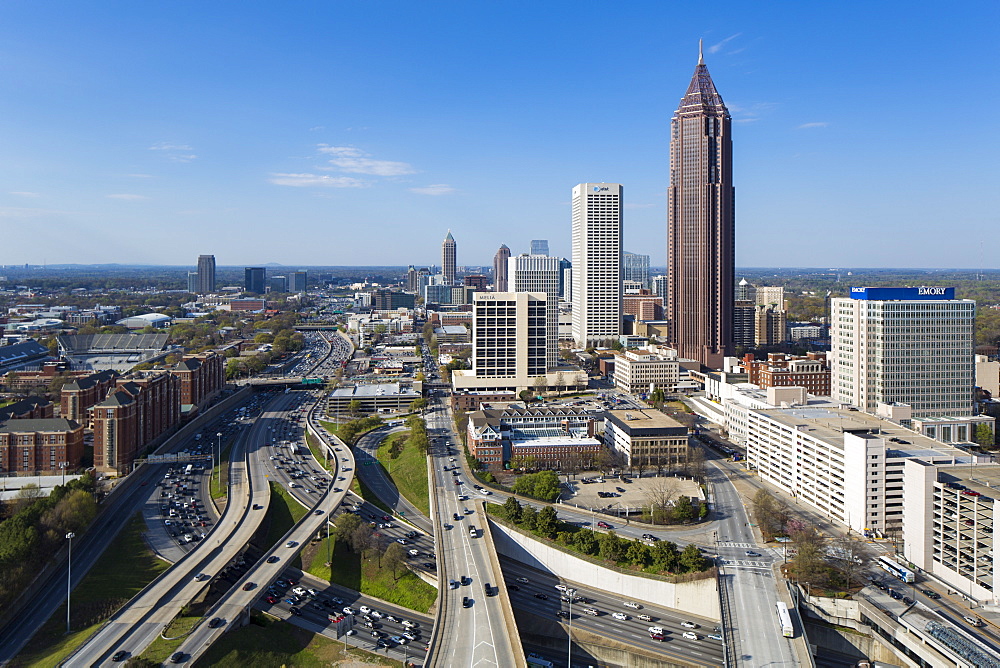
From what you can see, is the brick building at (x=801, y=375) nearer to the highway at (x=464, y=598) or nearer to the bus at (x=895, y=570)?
the bus at (x=895, y=570)

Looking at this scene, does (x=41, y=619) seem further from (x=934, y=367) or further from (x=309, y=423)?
(x=934, y=367)

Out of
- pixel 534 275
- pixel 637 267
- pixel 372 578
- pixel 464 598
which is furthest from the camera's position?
pixel 637 267

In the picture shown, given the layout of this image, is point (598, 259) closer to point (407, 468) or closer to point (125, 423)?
point (407, 468)

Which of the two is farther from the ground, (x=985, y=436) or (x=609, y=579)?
(x=985, y=436)

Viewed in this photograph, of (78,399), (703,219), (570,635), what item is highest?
(703,219)

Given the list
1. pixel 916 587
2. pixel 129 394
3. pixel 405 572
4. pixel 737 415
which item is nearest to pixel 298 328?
pixel 129 394

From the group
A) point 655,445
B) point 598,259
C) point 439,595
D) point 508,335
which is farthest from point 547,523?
point 598,259

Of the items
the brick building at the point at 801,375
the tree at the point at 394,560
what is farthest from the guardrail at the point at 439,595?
the brick building at the point at 801,375

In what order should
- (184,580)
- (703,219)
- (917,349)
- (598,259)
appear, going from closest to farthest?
(184,580), (917,349), (703,219), (598,259)
